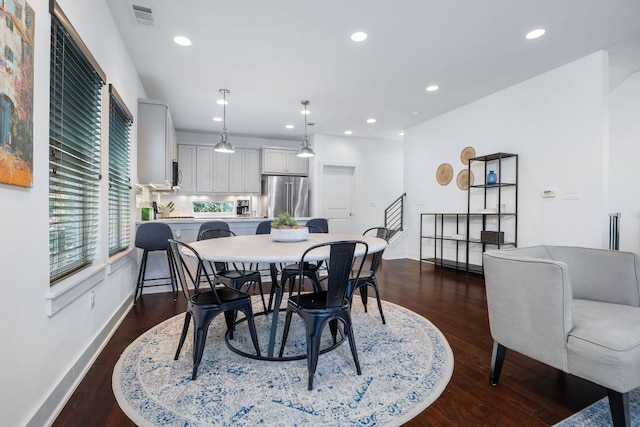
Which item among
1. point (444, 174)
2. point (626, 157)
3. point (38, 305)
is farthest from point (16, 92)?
point (626, 157)

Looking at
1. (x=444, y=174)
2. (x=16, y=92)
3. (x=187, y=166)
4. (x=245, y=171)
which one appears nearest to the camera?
(x=16, y=92)

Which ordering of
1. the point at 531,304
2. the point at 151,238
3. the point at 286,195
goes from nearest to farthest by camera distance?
the point at 531,304
the point at 151,238
the point at 286,195

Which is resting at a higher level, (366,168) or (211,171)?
(366,168)

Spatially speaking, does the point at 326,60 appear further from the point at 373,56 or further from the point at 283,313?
the point at 283,313

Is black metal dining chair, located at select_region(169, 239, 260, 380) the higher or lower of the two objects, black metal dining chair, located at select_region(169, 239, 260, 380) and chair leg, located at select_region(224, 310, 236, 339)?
the higher

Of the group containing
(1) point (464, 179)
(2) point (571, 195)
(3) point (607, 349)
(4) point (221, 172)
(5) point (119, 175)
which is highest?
(4) point (221, 172)

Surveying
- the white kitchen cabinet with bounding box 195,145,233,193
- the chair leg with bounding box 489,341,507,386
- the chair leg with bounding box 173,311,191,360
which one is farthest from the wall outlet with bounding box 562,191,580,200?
the white kitchen cabinet with bounding box 195,145,233,193

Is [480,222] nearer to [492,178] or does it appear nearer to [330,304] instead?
[492,178]

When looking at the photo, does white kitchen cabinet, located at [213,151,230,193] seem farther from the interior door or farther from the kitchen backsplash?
the interior door

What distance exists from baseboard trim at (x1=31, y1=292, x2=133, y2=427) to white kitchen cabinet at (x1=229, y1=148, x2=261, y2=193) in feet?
13.8

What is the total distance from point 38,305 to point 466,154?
5.31 m

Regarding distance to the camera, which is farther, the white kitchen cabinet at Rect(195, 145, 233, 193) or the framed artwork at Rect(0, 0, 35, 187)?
the white kitchen cabinet at Rect(195, 145, 233, 193)

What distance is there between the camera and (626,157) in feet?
13.2

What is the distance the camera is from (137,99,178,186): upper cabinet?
12.4ft
